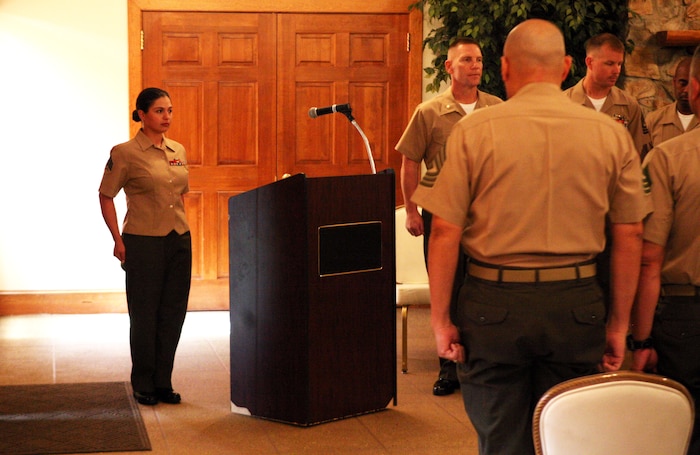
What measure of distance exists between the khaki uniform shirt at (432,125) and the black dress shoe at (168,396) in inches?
62.5

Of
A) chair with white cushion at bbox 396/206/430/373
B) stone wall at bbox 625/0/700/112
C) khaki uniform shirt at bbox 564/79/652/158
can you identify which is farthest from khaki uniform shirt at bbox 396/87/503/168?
stone wall at bbox 625/0/700/112

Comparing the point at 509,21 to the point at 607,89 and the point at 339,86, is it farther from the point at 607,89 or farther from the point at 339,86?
the point at 607,89

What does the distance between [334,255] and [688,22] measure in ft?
13.2

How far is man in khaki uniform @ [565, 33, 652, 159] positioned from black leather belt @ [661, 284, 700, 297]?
1929mm

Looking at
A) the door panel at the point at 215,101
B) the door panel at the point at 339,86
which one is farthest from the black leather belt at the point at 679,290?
the door panel at the point at 215,101

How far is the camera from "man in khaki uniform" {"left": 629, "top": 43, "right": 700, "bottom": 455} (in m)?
2.52

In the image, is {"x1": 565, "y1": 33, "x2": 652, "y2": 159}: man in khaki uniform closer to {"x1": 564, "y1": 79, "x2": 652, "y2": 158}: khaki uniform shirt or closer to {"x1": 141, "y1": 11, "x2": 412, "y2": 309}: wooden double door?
{"x1": 564, "y1": 79, "x2": 652, "y2": 158}: khaki uniform shirt

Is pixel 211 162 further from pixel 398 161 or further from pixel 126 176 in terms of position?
Result: pixel 126 176

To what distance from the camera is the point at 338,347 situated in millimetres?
4023

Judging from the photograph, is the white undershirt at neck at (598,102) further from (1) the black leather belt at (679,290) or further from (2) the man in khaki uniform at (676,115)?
(1) the black leather belt at (679,290)

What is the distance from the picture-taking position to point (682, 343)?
2.58 meters

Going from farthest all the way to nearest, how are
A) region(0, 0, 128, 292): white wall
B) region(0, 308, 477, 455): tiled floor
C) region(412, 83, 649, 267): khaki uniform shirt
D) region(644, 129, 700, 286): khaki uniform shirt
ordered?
region(0, 0, 128, 292): white wall, region(0, 308, 477, 455): tiled floor, region(644, 129, 700, 286): khaki uniform shirt, region(412, 83, 649, 267): khaki uniform shirt

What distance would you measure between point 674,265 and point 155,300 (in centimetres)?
261

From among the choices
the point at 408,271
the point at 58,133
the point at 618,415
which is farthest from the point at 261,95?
the point at 618,415
